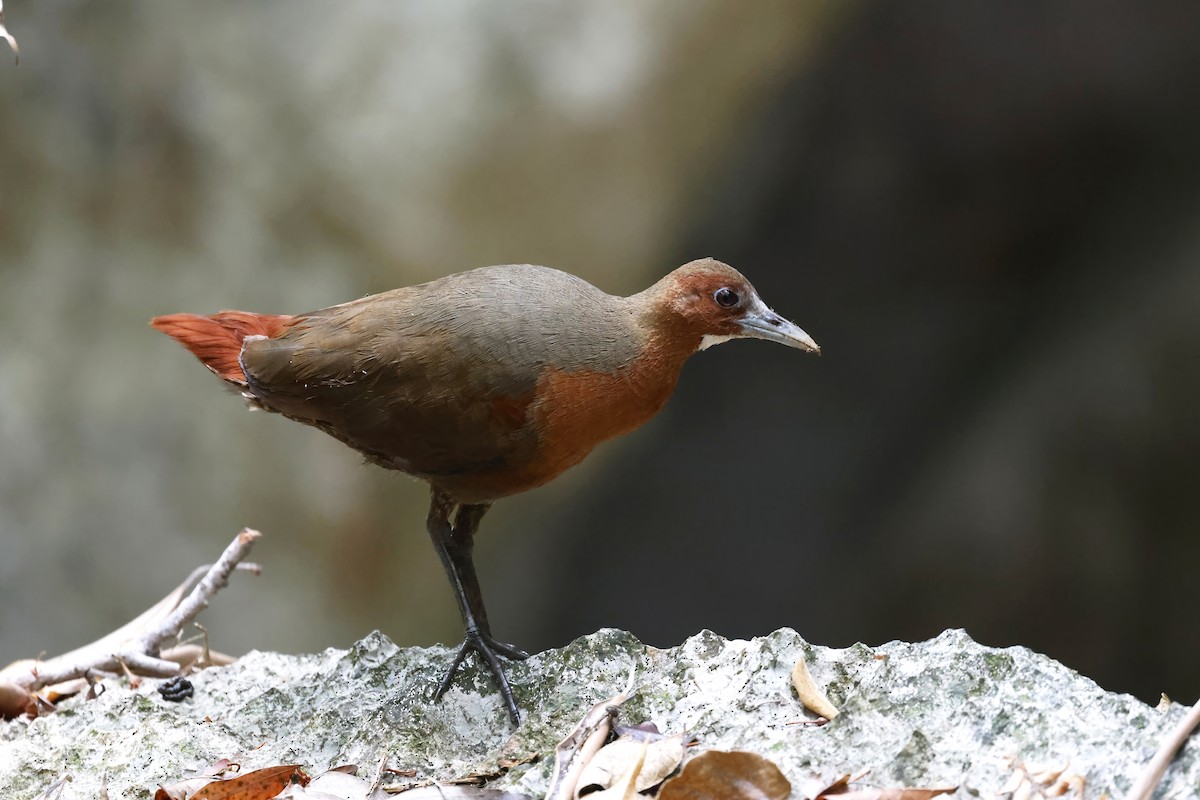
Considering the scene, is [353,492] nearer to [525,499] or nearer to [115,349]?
[525,499]

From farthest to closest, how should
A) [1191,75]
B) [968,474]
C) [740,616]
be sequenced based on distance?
1. [740,616]
2. [968,474]
3. [1191,75]

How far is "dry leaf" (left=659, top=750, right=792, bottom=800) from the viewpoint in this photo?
1792 mm

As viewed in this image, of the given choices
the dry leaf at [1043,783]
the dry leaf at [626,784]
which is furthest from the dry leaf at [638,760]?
the dry leaf at [1043,783]

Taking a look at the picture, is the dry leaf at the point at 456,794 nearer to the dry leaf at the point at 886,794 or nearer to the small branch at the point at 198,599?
→ the dry leaf at the point at 886,794

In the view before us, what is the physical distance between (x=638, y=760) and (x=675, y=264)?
3.98 meters

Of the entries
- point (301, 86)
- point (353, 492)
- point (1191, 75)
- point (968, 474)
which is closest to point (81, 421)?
point (353, 492)

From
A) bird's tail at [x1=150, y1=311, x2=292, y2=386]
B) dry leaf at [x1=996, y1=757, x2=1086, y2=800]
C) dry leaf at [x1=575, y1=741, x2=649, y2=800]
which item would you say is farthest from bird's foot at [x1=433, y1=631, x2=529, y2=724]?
dry leaf at [x1=996, y1=757, x2=1086, y2=800]

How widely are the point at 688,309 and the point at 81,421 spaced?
4106 mm

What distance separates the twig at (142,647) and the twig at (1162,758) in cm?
245

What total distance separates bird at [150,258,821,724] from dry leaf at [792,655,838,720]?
67 centimetres

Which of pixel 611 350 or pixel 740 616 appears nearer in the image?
pixel 611 350

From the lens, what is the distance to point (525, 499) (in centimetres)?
601

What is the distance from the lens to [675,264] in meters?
5.68

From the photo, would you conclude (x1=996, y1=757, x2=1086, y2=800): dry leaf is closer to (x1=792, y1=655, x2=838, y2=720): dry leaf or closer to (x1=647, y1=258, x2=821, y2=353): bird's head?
(x1=792, y1=655, x2=838, y2=720): dry leaf
